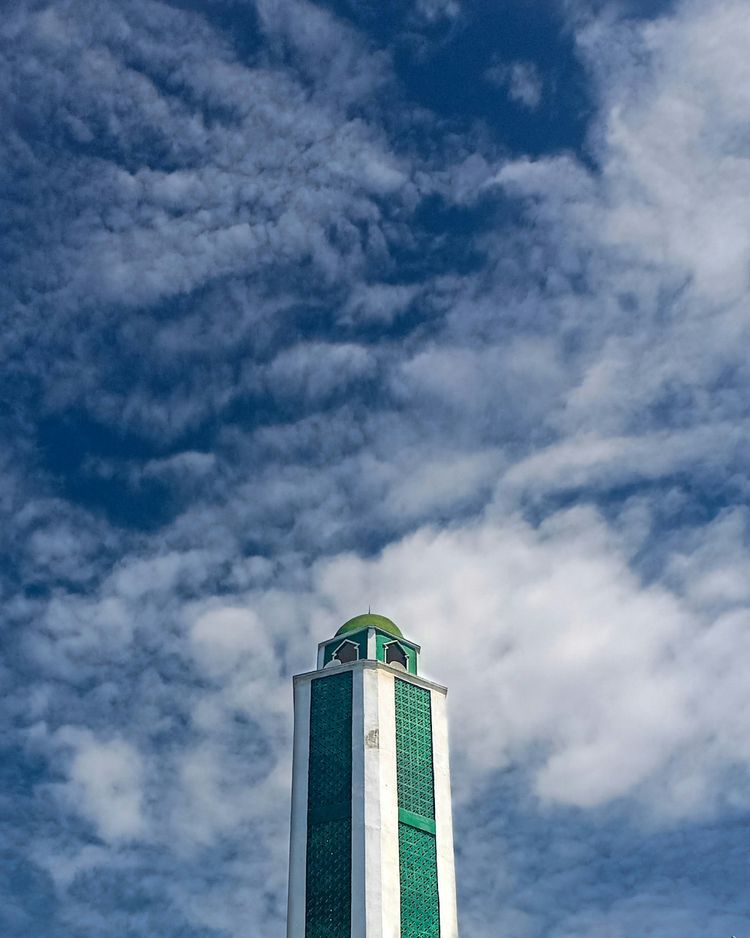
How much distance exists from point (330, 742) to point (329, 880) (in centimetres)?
469

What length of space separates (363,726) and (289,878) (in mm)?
5401

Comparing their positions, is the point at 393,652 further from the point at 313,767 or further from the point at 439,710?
the point at 313,767

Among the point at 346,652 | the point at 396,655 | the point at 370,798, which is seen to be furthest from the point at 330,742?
the point at 396,655

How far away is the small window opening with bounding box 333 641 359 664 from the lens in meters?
40.2

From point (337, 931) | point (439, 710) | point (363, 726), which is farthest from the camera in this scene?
point (439, 710)

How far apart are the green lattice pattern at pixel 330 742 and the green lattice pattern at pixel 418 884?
2468mm

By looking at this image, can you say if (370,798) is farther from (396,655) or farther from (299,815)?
(396,655)

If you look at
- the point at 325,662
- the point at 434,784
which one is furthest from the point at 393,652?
the point at 434,784

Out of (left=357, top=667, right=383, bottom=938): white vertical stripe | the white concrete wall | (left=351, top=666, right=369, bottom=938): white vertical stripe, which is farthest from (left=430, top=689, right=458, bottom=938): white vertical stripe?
(left=351, top=666, right=369, bottom=938): white vertical stripe

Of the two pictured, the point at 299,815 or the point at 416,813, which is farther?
the point at 299,815

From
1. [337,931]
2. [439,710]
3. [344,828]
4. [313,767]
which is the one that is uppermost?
[439,710]

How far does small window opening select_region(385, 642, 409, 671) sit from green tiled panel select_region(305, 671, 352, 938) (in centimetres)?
251

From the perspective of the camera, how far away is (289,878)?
35.6 m

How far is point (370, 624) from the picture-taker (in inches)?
1606
